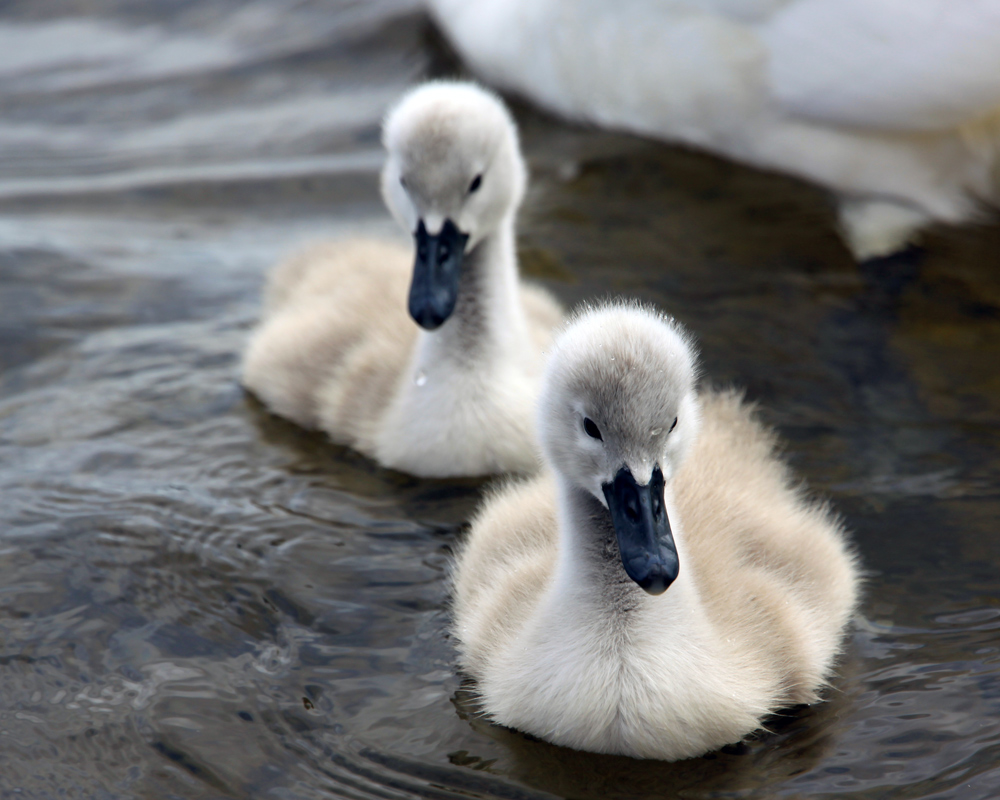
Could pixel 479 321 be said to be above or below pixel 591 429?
below

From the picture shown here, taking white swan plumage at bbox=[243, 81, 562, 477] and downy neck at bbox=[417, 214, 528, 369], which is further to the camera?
downy neck at bbox=[417, 214, 528, 369]

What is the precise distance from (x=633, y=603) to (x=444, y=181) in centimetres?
160

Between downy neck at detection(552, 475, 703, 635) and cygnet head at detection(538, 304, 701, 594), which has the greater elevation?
cygnet head at detection(538, 304, 701, 594)

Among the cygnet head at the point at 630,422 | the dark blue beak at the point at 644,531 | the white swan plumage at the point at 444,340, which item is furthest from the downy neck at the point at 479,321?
the dark blue beak at the point at 644,531

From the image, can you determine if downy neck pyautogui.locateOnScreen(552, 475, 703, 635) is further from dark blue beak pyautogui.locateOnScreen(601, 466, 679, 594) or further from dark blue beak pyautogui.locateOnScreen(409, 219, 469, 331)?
dark blue beak pyautogui.locateOnScreen(409, 219, 469, 331)

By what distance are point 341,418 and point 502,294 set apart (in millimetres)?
671

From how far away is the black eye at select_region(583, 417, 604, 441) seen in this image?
292cm

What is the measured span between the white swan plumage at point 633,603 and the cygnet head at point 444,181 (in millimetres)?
947

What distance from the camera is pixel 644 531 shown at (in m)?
2.79

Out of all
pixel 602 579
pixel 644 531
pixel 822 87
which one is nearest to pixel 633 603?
pixel 602 579

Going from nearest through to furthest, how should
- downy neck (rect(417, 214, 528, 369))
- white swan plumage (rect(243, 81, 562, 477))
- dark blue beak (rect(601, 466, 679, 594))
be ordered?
dark blue beak (rect(601, 466, 679, 594)) → white swan plumage (rect(243, 81, 562, 477)) → downy neck (rect(417, 214, 528, 369))

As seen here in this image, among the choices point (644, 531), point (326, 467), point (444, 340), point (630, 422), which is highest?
point (630, 422)

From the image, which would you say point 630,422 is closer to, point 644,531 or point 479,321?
point 644,531

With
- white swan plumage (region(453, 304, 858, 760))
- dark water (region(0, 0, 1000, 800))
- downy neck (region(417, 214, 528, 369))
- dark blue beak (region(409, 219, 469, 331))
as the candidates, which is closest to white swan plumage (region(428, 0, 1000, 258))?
dark water (region(0, 0, 1000, 800))
